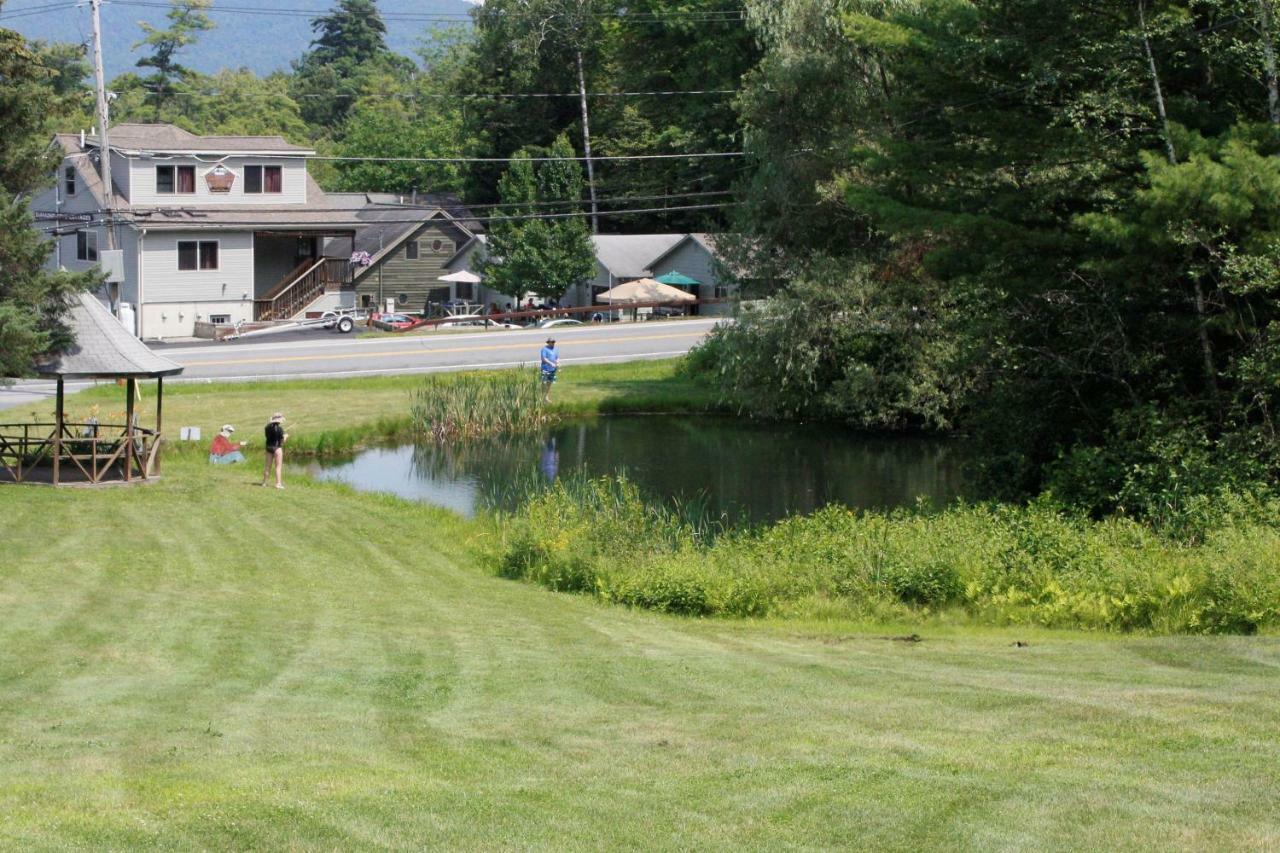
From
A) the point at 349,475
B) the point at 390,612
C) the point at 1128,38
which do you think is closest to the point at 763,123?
the point at 349,475

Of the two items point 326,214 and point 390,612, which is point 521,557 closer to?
point 390,612

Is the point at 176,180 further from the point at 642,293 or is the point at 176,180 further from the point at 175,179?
the point at 642,293

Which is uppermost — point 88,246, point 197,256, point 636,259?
point 88,246

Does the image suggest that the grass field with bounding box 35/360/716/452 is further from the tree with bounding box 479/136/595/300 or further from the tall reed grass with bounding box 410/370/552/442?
the tree with bounding box 479/136/595/300

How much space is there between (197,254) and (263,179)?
4434 mm

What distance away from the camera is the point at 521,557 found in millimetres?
21000

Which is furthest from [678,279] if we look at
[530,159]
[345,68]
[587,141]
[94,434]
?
[345,68]

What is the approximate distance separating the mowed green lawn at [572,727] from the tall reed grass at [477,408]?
60.5 ft

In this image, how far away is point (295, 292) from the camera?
63.6 metres

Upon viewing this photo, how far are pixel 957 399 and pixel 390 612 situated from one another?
2368 centimetres

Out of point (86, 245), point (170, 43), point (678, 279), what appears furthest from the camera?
point (170, 43)

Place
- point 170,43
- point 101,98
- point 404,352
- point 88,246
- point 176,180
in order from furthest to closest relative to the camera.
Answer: point 170,43
point 88,246
point 176,180
point 404,352
point 101,98

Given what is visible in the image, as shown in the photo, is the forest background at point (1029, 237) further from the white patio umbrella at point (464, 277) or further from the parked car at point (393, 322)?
the white patio umbrella at point (464, 277)

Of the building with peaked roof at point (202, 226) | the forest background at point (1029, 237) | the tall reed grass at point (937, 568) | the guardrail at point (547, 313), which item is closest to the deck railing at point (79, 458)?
the forest background at point (1029, 237)
